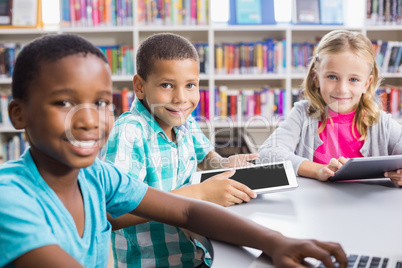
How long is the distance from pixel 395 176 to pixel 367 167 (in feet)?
0.41

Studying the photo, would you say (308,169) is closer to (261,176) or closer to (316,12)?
(261,176)

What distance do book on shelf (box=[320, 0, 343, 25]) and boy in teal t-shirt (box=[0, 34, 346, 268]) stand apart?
116 inches

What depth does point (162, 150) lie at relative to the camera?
122 cm

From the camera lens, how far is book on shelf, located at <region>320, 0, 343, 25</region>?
3.31m

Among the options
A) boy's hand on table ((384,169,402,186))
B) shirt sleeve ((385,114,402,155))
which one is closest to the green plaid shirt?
boy's hand on table ((384,169,402,186))

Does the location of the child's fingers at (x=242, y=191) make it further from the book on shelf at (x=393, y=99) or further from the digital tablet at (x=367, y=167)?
the book on shelf at (x=393, y=99)

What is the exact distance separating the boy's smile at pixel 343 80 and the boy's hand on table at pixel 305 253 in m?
1.00

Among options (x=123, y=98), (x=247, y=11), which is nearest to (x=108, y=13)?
(x=123, y=98)

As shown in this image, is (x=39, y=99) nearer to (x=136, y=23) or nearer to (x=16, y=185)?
(x=16, y=185)

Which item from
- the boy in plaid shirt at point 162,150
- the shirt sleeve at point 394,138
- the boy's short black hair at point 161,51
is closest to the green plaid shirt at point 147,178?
the boy in plaid shirt at point 162,150

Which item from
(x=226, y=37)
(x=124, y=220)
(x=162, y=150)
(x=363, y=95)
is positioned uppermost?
(x=226, y=37)

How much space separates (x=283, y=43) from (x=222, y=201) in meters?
2.58

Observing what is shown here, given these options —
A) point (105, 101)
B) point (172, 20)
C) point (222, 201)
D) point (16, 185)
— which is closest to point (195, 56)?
point (222, 201)

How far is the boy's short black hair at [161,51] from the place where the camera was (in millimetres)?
1205
